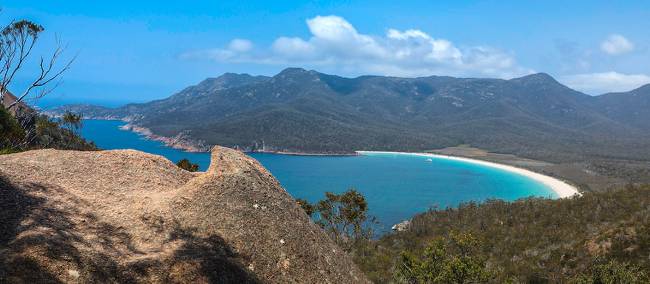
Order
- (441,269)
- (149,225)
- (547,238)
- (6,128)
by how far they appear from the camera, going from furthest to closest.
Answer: (547,238) < (441,269) < (6,128) < (149,225)

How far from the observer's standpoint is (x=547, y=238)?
51.7m

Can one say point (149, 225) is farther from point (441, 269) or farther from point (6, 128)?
point (6, 128)

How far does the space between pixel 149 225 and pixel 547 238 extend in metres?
50.0

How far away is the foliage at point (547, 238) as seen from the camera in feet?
125

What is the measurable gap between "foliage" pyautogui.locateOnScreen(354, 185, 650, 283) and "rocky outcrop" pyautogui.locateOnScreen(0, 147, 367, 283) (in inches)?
790

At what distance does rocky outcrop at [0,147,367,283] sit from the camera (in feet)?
35.2

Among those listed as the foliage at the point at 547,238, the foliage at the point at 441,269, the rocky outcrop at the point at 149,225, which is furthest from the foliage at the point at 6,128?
the foliage at the point at 547,238

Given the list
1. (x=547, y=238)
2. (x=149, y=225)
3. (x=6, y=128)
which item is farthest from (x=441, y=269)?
(x=547, y=238)

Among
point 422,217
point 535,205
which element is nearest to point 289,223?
point 535,205

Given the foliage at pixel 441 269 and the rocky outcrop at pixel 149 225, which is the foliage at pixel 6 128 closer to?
the rocky outcrop at pixel 149 225

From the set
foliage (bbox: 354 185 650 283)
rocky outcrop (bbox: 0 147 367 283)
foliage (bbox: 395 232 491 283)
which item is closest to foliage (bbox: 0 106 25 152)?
rocky outcrop (bbox: 0 147 367 283)

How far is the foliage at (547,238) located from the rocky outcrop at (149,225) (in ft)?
65.8

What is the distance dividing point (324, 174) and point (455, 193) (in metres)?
58.7

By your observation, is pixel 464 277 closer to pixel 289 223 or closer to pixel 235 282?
pixel 289 223
